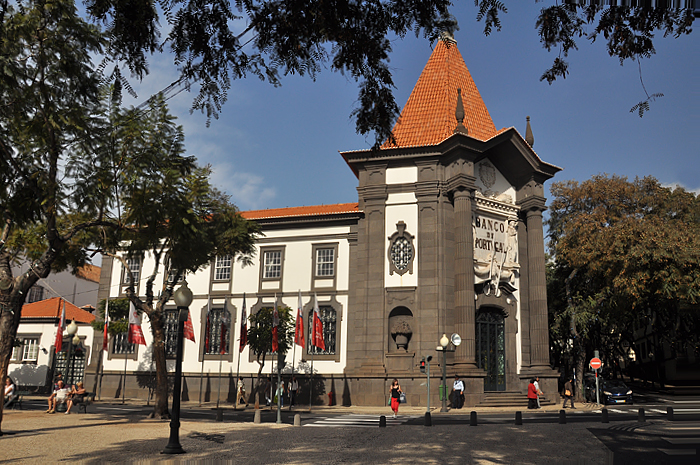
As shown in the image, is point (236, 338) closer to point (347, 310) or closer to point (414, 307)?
point (347, 310)

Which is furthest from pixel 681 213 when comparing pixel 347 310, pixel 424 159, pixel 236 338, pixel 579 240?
pixel 236 338

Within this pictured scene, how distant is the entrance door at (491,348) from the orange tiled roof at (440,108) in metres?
11.4

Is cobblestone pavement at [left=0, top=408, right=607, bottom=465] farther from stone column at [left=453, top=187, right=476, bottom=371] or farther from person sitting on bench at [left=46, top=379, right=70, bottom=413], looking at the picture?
stone column at [left=453, top=187, right=476, bottom=371]

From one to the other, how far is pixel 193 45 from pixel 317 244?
1233 inches

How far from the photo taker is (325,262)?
3825cm

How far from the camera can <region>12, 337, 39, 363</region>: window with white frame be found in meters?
46.6

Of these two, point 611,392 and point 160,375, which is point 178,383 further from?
point 611,392

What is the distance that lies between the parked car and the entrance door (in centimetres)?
744

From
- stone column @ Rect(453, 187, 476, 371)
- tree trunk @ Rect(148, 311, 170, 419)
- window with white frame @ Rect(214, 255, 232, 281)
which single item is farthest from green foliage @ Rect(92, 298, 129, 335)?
stone column @ Rect(453, 187, 476, 371)

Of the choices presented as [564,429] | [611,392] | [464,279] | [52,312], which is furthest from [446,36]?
[52,312]

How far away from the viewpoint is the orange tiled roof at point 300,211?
3975 centimetres

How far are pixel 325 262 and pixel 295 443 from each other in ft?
74.5

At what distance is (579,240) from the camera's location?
3781 cm

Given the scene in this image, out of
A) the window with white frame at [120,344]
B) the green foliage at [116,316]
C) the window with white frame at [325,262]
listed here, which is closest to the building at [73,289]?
the window with white frame at [120,344]
